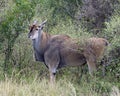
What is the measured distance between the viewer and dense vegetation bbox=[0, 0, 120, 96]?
9.17m

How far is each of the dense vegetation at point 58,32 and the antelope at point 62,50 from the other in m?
0.24

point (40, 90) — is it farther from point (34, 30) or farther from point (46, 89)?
point (34, 30)

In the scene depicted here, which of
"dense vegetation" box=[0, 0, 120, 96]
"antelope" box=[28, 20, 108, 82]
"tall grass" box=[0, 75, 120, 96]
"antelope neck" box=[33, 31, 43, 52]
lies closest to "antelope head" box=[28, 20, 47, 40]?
"antelope" box=[28, 20, 108, 82]

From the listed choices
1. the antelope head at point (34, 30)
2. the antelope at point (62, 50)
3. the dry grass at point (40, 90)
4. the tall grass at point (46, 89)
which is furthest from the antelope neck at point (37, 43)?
the dry grass at point (40, 90)

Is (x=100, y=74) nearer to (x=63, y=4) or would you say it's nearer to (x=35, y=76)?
(x=35, y=76)

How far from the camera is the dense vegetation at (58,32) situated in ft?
30.1

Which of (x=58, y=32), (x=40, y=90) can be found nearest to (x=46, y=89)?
(x=40, y=90)

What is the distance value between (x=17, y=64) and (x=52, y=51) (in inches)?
46.7

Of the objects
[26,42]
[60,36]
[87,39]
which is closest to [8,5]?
[26,42]

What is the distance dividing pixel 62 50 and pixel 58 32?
1.34 meters

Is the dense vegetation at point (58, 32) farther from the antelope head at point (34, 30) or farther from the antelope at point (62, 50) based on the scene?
the antelope head at point (34, 30)

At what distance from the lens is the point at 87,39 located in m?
10.2

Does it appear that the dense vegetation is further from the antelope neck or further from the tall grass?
the antelope neck

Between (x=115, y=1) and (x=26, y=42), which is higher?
(x=115, y=1)
